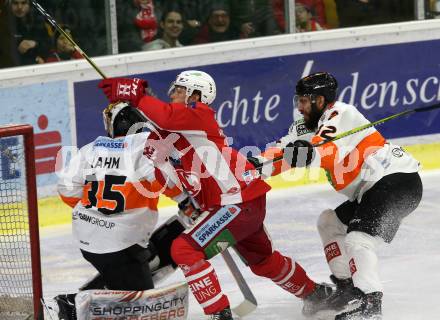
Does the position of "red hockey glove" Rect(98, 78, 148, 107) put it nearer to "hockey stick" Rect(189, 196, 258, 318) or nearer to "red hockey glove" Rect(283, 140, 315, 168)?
"red hockey glove" Rect(283, 140, 315, 168)

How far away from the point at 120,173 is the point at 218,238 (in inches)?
18.1

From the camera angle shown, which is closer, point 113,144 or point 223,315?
point 223,315

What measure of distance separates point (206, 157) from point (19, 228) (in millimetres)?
858

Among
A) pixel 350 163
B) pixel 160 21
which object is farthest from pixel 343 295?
pixel 160 21

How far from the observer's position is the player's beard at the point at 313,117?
174 inches

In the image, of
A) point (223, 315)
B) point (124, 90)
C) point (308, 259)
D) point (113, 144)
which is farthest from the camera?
point (308, 259)

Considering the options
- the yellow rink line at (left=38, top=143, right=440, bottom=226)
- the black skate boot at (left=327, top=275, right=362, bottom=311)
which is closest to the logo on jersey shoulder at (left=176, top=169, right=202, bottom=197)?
the black skate boot at (left=327, top=275, right=362, bottom=311)

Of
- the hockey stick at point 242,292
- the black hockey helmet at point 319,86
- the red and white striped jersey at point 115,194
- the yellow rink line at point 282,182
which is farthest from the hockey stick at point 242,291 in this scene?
the yellow rink line at point 282,182

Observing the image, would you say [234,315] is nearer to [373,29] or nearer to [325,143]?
[325,143]

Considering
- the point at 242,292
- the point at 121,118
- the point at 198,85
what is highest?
the point at 198,85

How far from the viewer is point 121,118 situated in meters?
4.16

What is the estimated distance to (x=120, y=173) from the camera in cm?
418

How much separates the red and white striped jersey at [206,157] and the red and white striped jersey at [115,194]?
8cm

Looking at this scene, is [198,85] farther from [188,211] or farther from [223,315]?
[223,315]
